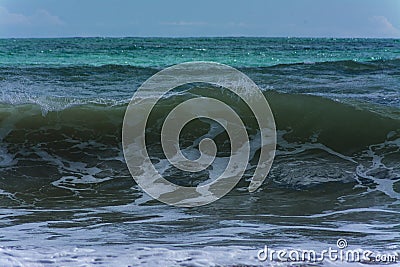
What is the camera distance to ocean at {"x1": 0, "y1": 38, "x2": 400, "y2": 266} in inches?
166

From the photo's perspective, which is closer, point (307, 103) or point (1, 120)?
point (1, 120)

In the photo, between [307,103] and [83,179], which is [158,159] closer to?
[83,179]

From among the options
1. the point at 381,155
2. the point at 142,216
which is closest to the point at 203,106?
the point at 381,155

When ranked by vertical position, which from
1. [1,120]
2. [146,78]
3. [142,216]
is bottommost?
[142,216]

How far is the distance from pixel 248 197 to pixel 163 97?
15.6 feet

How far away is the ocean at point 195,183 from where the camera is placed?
13.8 feet

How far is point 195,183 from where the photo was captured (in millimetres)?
7035

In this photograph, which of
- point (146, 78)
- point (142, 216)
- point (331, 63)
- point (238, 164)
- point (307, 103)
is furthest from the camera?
point (331, 63)

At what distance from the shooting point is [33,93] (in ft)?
37.8

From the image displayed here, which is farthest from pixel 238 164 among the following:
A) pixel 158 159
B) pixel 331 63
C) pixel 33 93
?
pixel 331 63

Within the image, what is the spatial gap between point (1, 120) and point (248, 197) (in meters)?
5.02

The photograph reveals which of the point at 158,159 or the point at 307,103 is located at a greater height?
the point at 307,103

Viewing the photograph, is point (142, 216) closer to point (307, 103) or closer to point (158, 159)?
point (158, 159)

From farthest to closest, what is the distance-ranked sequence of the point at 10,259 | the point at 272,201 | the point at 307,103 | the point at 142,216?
the point at 307,103 → the point at 272,201 → the point at 142,216 → the point at 10,259
